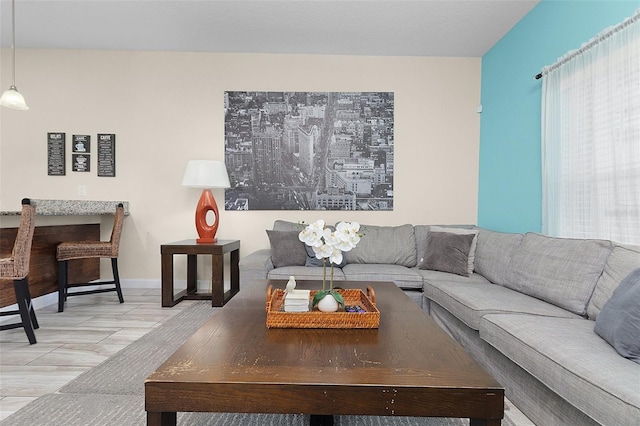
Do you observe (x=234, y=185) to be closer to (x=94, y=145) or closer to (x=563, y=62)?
(x=94, y=145)

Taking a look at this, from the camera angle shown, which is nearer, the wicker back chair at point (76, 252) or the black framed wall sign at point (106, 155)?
the wicker back chair at point (76, 252)

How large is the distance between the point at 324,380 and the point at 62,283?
327 centimetres

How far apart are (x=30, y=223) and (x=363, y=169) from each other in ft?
9.88

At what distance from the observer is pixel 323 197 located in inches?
161

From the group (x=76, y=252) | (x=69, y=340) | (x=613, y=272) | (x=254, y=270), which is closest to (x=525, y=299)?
(x=613, y=272)

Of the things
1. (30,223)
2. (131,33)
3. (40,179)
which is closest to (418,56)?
(131,33)

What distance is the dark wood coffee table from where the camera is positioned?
1.03 m

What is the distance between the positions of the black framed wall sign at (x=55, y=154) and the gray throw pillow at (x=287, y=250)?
2.64m

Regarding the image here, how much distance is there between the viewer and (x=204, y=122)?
412 cm

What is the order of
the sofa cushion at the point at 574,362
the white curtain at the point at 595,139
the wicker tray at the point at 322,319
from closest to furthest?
the sofa cushion at the point at 574,362
the wicker tray at the point at 322,319
the white curtain at the point at 595,139

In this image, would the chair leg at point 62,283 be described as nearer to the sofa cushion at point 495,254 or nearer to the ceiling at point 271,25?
the ceiling at point 271,25

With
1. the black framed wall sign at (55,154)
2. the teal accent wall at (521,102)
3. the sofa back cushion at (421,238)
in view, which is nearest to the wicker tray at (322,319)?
the sofa back cushion at (421,238)

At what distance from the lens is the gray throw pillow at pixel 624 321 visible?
4.44 feet

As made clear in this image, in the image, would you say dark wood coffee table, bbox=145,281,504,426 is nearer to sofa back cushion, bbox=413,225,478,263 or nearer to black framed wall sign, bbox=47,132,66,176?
sofa back cushion, bbox=413,225,478,263
